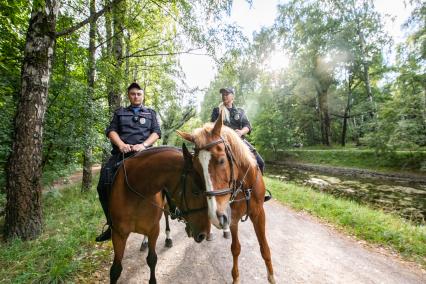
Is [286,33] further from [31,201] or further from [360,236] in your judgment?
[31,201]

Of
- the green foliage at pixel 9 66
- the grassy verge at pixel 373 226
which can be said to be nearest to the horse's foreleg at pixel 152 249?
the green foliage at pixel 9 66

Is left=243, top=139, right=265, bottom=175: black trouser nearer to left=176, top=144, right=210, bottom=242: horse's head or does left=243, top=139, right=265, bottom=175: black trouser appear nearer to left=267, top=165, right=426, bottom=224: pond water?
left=176, top=144, right=210, bottom=242: horse's head

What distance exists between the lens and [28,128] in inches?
196

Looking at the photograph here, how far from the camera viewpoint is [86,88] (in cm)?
759

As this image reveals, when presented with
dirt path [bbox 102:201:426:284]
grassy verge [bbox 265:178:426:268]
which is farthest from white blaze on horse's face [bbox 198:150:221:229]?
grassy verge [bbox 265:178:426:268]

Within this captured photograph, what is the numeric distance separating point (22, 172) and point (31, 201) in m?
0.64

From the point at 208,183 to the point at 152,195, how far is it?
3.55 ft

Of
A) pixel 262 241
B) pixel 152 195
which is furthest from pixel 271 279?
pixel 152 195

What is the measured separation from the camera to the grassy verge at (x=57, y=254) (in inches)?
149

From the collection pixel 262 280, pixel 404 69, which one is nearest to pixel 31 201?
pixel 262 280

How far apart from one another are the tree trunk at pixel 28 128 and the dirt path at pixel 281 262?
222cm

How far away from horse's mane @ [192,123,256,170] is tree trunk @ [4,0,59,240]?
160 inches

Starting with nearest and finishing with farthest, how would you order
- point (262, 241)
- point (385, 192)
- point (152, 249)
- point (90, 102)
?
point (152, 249) → point (262, 241) → point (90, 102) → point (385, 192)

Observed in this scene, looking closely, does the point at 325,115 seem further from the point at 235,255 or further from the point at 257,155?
the point at 235,255
